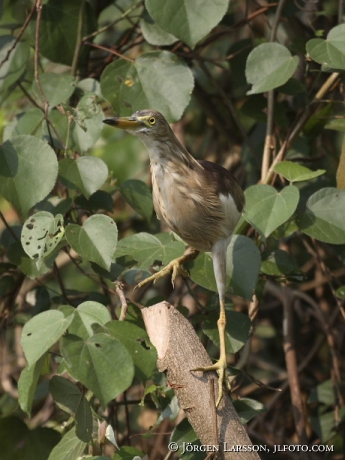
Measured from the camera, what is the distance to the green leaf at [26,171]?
73.9 inches

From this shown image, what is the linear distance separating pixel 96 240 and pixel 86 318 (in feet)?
0.86

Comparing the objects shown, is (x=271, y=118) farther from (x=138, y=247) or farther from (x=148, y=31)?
(x=138, y=247)

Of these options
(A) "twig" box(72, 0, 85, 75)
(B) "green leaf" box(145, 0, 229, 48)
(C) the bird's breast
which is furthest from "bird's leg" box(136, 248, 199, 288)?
(A) "twig" box(72, 0, 85, 75)

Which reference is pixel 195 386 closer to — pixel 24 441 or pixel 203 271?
pixel 203 271

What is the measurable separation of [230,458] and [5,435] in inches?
36.0

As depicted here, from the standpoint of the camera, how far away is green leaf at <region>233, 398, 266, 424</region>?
188cm

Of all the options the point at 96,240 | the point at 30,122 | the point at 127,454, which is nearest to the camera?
the point at 127,454

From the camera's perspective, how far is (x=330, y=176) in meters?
2.74

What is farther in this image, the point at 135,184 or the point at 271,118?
the point at 271,118

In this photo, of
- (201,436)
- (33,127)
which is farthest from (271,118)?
(201,436)

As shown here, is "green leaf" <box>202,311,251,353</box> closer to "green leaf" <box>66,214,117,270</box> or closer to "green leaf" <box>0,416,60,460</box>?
"green leaf" <box>66,214,117,270</box>

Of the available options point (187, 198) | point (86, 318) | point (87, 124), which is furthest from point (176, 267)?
point (86, 318)

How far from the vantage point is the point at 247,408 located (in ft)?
6.26

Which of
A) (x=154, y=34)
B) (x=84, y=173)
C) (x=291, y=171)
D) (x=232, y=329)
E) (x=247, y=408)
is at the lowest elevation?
(x=247, y=408)
